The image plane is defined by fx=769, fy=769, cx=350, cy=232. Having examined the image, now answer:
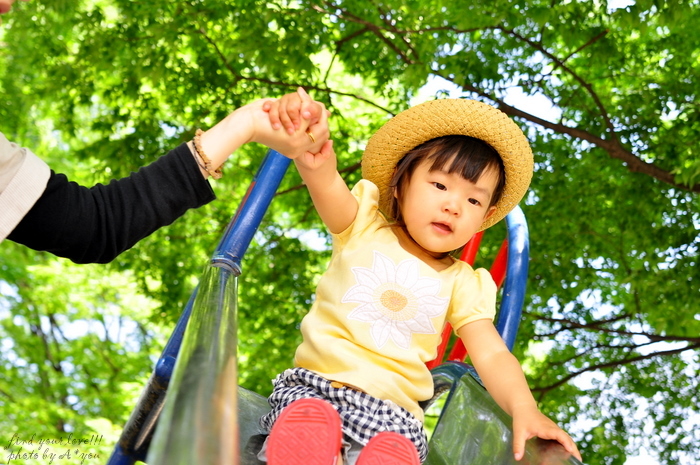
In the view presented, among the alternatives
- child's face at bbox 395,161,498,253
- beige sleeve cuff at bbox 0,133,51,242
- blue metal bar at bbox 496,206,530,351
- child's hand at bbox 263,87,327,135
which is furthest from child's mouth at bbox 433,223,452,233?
beige sleeve cuff at bbox 0,133,51,242

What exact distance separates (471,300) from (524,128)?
4.14 m

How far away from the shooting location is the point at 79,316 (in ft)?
44.5

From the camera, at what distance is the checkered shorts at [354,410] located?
1.79 meters

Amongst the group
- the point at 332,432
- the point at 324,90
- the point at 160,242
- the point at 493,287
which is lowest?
the point at 332,432

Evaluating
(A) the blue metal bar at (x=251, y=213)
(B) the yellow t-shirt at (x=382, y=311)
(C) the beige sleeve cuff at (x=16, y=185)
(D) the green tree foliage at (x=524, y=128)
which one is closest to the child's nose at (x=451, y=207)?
(B) the yellow t-shirt at (x=382, y=311)

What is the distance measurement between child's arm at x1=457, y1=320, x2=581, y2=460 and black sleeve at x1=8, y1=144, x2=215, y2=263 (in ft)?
2.81

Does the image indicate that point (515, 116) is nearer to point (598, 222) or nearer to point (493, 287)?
point (598, 222)

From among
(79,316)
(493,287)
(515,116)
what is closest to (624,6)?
(515,116)

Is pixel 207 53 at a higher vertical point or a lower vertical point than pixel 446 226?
higher

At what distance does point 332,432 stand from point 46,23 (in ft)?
20.7

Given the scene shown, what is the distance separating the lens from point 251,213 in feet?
8.41

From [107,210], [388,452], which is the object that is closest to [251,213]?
[388,452]

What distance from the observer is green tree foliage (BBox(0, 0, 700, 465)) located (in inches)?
213

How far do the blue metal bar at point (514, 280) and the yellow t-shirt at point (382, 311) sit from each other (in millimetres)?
618
